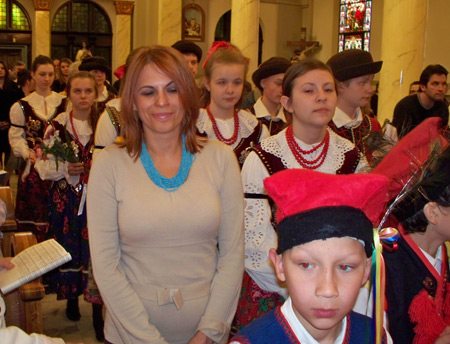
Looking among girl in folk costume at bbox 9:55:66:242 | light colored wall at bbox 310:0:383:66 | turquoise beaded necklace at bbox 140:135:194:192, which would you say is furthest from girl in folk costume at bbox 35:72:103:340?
light colored wall at bbox 310:0:383:66

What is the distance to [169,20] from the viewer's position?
1394 centimetres

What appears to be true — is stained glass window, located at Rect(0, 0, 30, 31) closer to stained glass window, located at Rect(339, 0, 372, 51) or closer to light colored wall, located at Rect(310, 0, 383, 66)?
light colored wall, located at Rect(310, 0, 383, 66)

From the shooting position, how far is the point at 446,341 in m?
1.96

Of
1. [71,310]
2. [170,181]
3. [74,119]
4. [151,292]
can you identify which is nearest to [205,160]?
[170,181]

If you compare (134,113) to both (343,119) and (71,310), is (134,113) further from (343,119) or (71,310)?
(71,310)

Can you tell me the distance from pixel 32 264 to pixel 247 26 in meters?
10.6

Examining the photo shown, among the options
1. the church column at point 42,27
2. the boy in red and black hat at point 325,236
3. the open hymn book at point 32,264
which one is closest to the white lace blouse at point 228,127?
the open hymn book at point 32,264

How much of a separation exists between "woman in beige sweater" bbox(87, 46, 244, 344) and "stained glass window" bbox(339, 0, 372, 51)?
1509cm

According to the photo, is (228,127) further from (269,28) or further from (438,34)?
(269,28)

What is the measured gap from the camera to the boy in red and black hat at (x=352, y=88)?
138 inches

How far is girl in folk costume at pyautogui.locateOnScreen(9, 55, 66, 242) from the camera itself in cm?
523

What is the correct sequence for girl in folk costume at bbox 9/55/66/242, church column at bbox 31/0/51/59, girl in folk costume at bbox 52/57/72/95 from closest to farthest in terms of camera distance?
1. girl in folk costume at bbox 9/55/66/242
2. girl in folk costume at bbox 52/57/72/95
3. church column at bbox 31/0/51/59

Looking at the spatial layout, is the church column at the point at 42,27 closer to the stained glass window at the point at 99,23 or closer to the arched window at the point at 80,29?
the arched window at the point at 80,29

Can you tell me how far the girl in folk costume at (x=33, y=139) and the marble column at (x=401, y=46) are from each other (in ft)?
15.3
